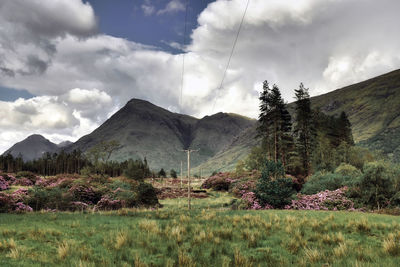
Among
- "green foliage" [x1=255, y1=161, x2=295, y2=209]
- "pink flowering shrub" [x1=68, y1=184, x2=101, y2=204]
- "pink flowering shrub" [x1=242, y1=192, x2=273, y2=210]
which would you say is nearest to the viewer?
"green foliage" [x1=255, y1=161, x2=295, y2=209]

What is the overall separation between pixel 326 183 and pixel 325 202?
6.22 meters

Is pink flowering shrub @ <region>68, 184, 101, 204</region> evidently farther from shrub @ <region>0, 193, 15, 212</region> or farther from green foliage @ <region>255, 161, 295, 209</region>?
green foliage @ <region>255, 161, 295, 209</region>

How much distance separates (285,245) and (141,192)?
24.8m

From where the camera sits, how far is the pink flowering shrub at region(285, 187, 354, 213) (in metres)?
24.5

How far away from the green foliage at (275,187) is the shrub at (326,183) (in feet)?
24.4

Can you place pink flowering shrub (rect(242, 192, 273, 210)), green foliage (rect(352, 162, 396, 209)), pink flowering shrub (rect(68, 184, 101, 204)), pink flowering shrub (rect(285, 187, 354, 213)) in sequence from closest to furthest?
green foliage (rect(352, 162, 396, 209)) → pink flowering shrub (rect(285, 187, 354, 213)) → pink flowering shrub (rect(242, 192, 273, 210)) → pink flowering shrub (rect(68, 184, 101, 204))

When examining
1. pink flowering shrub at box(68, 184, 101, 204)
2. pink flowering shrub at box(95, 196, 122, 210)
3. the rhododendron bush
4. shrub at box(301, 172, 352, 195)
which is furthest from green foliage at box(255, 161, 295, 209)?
pink flowering shrub at box(68, 184, 101, 204)

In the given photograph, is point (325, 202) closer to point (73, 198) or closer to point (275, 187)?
point (275, 187)

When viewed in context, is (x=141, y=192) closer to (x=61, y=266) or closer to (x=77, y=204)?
(x=77, y=204)

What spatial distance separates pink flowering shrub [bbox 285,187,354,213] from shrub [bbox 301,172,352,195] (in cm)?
320

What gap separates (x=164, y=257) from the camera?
6383mm

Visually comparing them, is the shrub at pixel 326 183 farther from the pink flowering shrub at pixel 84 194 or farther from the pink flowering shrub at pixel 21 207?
the pink flowering shrub at pixel 21 207

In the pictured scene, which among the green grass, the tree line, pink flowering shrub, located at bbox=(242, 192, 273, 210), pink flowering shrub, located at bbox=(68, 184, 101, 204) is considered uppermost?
the tree line

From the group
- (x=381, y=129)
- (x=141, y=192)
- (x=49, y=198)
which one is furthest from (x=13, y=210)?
(x=381, y=129)
